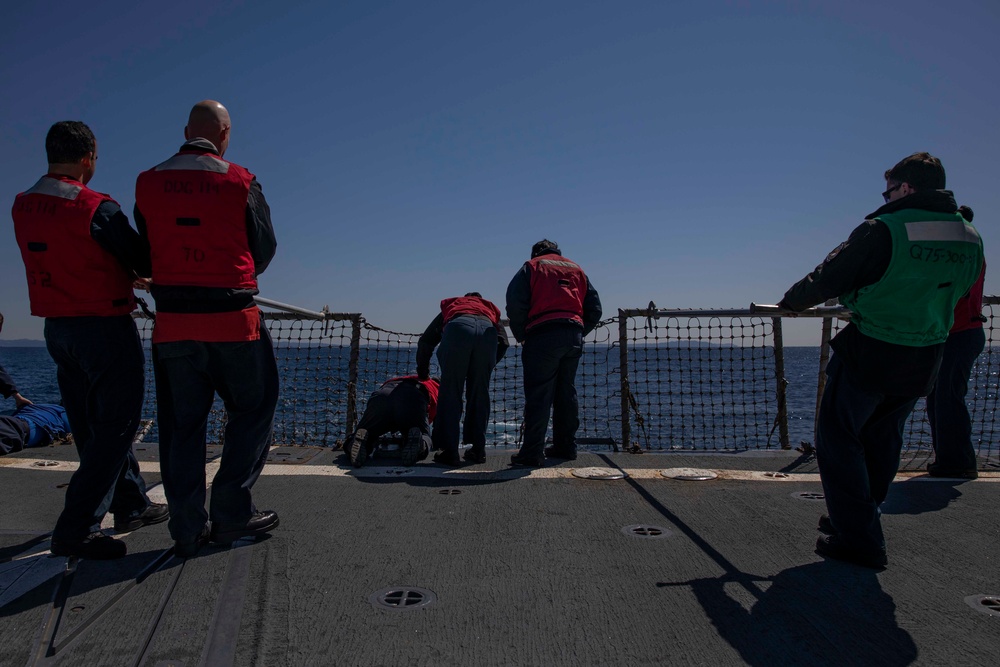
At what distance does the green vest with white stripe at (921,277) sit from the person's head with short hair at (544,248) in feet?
9.80

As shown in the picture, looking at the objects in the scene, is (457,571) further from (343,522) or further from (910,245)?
(910,245)

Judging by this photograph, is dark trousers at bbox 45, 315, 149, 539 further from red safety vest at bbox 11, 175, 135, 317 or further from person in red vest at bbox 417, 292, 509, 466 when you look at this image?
person in red vest at bbox 417, 292, 509, 466

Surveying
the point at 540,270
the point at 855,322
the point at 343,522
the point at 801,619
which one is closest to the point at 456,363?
the point at 540,270

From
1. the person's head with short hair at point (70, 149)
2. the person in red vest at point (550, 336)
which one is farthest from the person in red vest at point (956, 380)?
the person's head with short hair at point (70, 149)

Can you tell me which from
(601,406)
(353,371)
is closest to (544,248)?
(353,371)

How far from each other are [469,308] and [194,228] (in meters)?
2.91

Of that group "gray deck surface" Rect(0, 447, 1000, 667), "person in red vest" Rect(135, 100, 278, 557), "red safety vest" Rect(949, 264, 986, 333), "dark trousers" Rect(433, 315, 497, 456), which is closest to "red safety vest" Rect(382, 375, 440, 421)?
"dark trousers" Rect(433, 315, 497, 456)

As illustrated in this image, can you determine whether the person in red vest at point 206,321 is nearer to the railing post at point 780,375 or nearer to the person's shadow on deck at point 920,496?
the person's shadow on deck at point 920,496

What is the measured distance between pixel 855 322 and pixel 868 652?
144cm

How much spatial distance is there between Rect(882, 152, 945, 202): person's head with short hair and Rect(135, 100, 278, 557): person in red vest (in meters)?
2.75

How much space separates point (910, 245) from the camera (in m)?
2.67

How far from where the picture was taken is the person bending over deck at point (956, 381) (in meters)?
4.43

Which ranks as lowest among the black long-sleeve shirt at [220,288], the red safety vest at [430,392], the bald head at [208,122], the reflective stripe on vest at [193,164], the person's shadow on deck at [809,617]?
the person's shadow on deck at [809,617]

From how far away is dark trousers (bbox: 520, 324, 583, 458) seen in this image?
5.00 m
